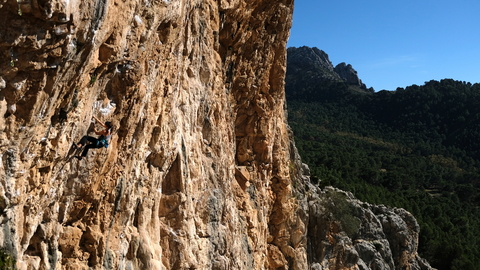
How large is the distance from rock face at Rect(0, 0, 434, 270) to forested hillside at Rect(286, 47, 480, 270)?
2108cm

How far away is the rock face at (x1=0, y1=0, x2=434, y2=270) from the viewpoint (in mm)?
6496

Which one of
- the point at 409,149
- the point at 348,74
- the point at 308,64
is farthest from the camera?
the point at 348,74

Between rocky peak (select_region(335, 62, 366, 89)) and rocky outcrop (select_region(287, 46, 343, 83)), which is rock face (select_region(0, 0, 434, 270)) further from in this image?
rocky peak (select_region(335, 62, 366, 89))

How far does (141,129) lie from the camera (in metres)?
10.2

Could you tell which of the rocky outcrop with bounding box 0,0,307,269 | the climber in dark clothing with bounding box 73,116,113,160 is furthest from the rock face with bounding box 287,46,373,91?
the climber in dark clothing with bounding box 73,116,113,160

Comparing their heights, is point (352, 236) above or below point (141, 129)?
below

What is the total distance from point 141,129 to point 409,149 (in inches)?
4027

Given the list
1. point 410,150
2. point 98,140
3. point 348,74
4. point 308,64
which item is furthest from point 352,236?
point 348,74

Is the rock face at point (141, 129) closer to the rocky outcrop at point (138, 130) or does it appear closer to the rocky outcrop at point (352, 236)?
the rocky outcrop at point (138, 130)

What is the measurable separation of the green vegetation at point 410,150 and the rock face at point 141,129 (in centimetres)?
1916

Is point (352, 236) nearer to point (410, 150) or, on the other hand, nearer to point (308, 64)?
point (410, 150)

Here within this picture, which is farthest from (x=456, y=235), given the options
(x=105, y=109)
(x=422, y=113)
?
(x=422, y=113)

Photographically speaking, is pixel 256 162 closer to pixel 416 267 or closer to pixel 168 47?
pixel 168 47

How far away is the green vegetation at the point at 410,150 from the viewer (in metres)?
49.9
